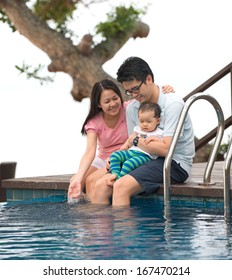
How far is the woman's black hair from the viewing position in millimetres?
6918

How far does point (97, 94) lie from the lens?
697 cm

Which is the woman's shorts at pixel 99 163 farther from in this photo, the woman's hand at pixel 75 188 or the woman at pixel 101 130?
the woman's hand at pixel 75 188

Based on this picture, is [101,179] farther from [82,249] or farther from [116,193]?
[82,249]

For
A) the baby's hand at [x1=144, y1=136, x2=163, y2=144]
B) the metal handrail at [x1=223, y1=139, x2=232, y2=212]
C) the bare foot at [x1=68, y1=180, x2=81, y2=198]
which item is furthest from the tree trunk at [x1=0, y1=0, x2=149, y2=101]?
the metal handrail at [x1=223, y1=139, x2=232, y2=212]

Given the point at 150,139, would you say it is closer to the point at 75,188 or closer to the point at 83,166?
the point at 83,166

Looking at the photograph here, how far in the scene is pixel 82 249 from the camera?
5.05m

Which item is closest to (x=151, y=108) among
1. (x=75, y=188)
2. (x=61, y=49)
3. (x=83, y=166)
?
(x=83, y=166)

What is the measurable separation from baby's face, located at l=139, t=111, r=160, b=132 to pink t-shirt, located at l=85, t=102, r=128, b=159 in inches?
18.2

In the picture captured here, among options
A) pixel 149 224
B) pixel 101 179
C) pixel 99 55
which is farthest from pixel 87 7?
pixel 149 224

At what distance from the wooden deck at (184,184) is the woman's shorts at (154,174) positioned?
0.08 m

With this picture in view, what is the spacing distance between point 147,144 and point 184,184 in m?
0.55

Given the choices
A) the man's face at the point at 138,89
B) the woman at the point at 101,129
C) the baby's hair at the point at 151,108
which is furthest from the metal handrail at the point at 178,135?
the woman at the point at 101,129

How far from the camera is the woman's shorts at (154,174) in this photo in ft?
22.1

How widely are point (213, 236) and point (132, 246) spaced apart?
2.20 feet
